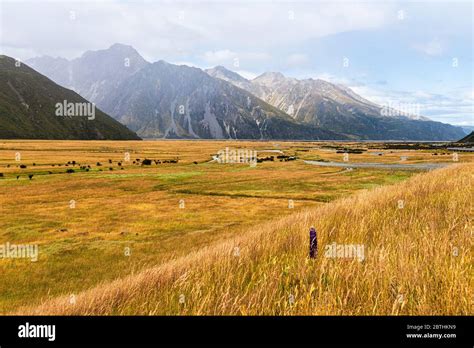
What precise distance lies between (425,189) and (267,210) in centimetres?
2601

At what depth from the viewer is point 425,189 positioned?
12.4 meters

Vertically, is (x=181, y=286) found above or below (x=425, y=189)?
below

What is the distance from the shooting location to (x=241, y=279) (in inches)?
223

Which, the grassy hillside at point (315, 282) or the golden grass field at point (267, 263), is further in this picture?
the golden grass field at point (267, 263)

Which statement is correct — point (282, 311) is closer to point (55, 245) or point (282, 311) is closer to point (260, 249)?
point (260, 249)

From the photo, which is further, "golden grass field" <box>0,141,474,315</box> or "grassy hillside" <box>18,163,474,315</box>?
"golden grass field" <box>0,141,474,315</box>

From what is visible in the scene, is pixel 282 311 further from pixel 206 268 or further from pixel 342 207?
pixel 342 207

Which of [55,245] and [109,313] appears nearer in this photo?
[109,313]

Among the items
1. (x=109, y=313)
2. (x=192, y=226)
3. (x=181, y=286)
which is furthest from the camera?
(x=192, y=226)

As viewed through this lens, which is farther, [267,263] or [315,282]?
[267,263]

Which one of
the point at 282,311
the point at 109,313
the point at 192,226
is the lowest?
the point at 192,226

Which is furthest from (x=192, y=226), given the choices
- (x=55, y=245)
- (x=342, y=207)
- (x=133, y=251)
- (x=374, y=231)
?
(x=374, y=231)

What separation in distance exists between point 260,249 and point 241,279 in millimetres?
1429
